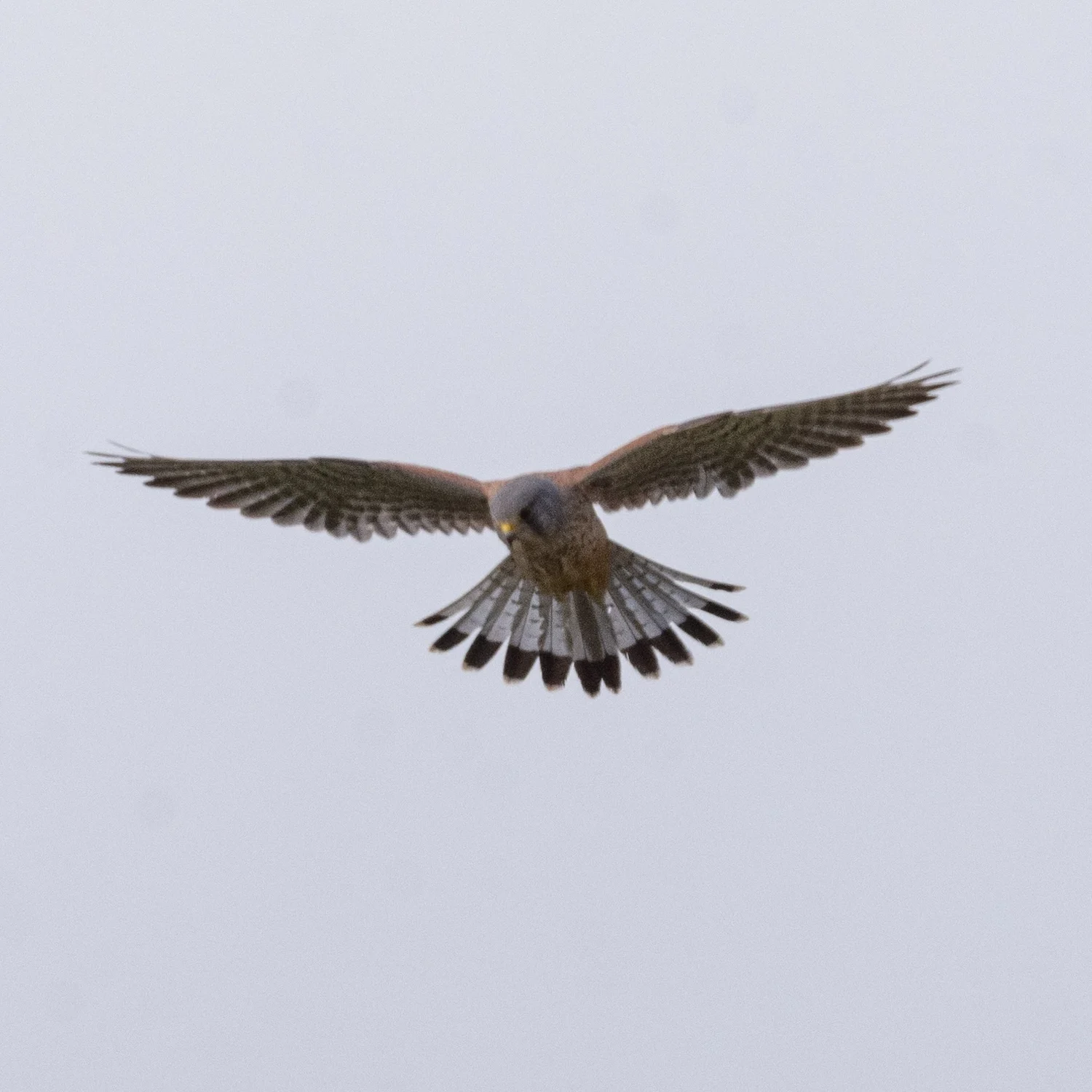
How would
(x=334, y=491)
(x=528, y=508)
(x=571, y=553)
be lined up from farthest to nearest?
(x=334, y=491) < (x=571, y=553) < (x=528, y=508)

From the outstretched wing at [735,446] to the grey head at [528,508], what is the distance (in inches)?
8.1

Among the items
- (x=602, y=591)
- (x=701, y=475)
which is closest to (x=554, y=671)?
(x=602, y=591)

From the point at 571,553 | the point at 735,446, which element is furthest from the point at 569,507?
the point at 735,446

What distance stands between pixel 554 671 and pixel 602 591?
0.50 metres

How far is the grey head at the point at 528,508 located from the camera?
9414 mm

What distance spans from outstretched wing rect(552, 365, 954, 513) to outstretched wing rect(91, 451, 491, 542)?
0.74 meters

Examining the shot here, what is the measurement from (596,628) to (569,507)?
1.02 meters

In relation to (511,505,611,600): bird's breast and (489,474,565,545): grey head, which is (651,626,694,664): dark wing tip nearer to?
(511,505,611,600): bird's breast

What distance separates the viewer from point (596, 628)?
10531mm

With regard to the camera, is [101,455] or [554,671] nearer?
[101,455]

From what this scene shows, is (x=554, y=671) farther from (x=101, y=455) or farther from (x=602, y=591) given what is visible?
(x=101, y=455)

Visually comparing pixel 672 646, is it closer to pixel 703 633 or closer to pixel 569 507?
pixel 703 633

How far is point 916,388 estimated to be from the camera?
956 centimetres

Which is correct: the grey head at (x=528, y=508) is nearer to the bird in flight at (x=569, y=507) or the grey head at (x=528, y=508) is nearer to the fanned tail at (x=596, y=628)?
the bird in flight at (x=569, y=507)
